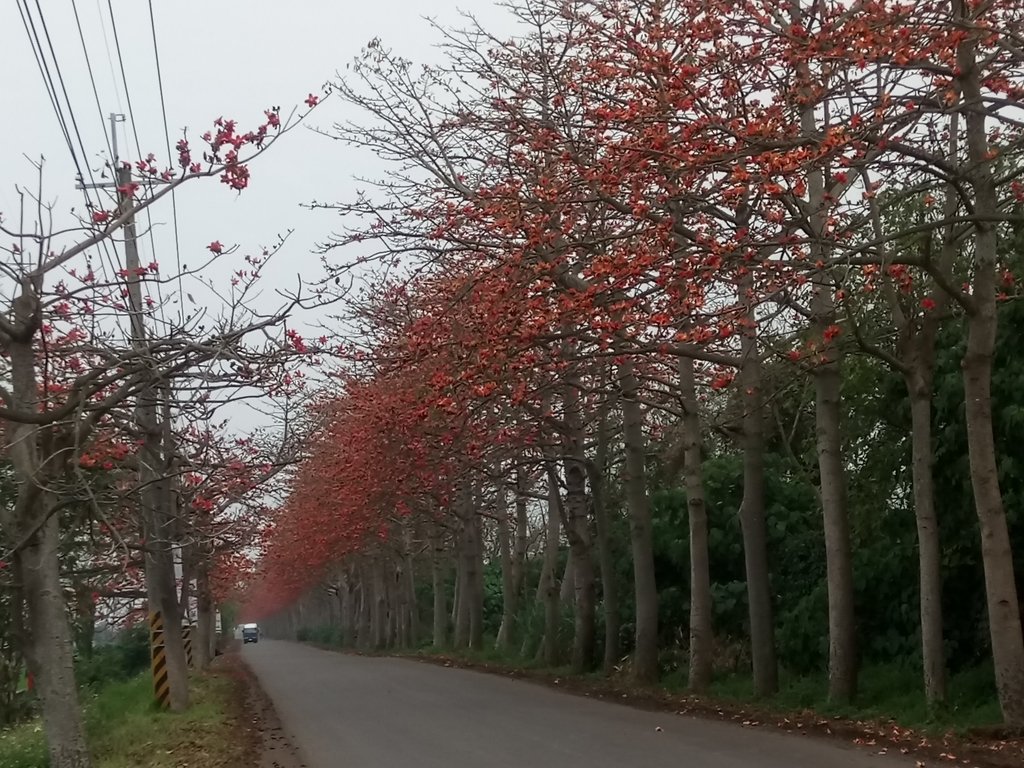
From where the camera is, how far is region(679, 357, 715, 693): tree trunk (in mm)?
18453

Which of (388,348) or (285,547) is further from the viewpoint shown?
(285,547)

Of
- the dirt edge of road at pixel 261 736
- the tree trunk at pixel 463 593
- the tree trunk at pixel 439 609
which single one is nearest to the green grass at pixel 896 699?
the dirt edge of road at pixel 261 736

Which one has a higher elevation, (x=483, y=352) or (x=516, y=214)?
(x=516, y=214)

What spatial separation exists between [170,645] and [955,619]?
11986 mm

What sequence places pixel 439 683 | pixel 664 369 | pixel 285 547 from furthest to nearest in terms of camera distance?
pixel 285 547, pixel 439 683, pixel 664 369

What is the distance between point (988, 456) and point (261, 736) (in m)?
10.5

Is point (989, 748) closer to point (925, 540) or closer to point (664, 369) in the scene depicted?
point (925, 540)

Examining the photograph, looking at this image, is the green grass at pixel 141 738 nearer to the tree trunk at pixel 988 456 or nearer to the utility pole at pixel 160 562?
the utility pole at pixel 160 562

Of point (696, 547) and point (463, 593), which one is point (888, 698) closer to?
point (696, 547)

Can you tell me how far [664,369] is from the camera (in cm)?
2098

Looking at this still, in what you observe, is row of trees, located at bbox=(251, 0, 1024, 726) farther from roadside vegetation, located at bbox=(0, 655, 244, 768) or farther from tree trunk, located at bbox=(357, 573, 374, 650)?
tree trunk, located at bbox=(357, 573, 374, 650)

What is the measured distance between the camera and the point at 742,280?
1260 centimetres

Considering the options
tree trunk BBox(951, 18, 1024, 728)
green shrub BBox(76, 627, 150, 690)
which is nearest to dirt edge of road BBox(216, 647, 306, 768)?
tree trunk BBox(951, 18, 1024, 728)

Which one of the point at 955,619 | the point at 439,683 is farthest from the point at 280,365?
the point at 439,683
